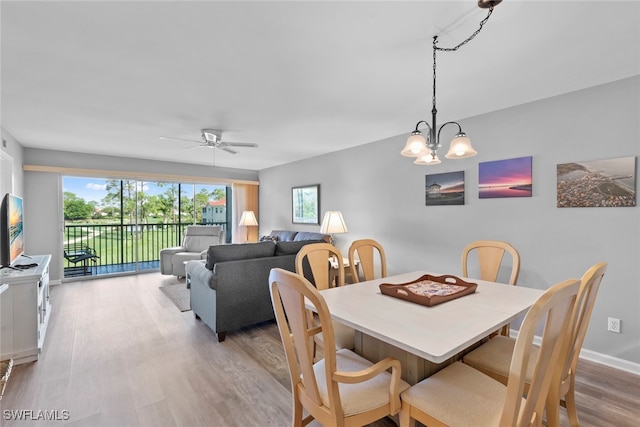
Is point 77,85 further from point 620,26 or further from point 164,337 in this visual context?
point 620,26

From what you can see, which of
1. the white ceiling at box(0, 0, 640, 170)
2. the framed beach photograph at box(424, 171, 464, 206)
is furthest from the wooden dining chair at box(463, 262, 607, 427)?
the framed beach photograph at box(424, 171, 464, 206)

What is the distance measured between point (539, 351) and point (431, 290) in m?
0.91

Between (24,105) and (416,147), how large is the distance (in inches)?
149

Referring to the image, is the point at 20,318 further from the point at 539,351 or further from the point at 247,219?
the point at 247,219

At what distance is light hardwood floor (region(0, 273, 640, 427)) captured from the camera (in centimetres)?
186

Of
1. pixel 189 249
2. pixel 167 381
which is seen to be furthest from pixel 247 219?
pixel 167 381

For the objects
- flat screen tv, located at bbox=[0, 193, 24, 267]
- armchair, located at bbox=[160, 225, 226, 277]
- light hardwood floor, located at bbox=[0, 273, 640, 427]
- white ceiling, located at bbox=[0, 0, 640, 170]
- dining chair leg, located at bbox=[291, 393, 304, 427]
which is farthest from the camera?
armchair, located at bbox=[160, 225, 226, 277]

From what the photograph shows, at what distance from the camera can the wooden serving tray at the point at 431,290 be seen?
1.69 meters

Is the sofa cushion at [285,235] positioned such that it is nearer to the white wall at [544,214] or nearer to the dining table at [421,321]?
the white wall at [544,214]

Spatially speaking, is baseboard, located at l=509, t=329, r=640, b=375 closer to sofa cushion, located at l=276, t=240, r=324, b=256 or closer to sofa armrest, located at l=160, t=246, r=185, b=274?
sofa cushion, located at l=276, t=240, r=324, b=256

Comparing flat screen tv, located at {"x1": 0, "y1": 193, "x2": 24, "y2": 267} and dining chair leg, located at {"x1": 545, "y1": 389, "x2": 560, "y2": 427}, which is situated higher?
flat screen tv, located at {"x1": 0, "y1": 193, "x2": 24, "y2": 267}

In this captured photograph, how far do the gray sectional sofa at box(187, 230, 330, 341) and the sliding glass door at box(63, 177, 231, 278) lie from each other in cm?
362

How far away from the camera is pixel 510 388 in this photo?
982mm

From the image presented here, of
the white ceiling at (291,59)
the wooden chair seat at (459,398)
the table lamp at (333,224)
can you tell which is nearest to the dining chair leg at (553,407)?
the wooden chair seat at (459,398)
